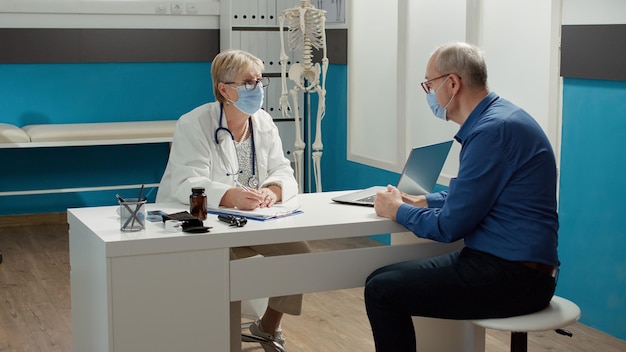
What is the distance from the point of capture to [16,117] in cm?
572

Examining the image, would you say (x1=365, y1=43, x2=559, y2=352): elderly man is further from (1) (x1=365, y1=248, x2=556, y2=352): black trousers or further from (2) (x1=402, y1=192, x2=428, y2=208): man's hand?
(2) (x1=402, y1=192, x2=428, y2=208): man's hand

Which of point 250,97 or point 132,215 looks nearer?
point 132,215

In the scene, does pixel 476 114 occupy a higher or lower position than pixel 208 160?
higher

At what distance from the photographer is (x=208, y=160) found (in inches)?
119

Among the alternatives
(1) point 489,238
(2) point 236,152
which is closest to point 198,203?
(2) point 236,152

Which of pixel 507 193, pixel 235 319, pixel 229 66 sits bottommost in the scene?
pixel 235 319

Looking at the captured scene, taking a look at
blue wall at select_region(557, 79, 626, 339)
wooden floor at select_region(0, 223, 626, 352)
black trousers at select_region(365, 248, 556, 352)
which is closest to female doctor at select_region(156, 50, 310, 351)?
wooden floor at select_region(0, 223, 626, 352)

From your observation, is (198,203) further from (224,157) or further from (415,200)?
(415,200)

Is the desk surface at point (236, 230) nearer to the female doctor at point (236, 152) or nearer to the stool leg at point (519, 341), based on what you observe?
the female doctor at point (236, 152)

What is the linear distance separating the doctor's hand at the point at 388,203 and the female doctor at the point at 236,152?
0.38m

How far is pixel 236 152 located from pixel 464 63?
3.11 ft

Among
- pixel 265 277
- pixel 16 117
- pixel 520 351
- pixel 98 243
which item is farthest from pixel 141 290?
pixel 16 117

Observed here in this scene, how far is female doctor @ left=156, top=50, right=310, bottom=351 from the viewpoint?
9.78ft

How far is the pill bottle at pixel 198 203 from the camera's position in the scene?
2.58 metres
